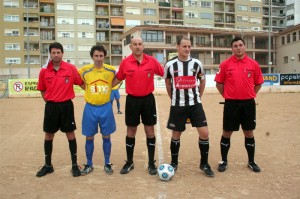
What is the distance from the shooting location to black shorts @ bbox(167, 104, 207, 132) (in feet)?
17.4

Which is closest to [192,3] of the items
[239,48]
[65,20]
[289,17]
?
[289,17]

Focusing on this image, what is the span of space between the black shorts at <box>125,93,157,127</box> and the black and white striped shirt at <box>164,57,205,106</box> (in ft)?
1.37

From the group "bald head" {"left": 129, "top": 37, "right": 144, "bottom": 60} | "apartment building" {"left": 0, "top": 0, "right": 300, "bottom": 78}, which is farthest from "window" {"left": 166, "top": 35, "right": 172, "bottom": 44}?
"bald head" {"left": 129, "top": 37, "right": 144, "bottom": 60}

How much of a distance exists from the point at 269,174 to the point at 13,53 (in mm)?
57947

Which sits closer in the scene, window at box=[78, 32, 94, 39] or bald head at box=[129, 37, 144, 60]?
bald head at box=[129, 37, 144, 60]

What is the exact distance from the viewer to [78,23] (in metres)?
59.1

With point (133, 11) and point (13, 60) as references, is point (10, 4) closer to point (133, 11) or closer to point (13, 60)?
point (13, 60)

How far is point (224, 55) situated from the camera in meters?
55.3

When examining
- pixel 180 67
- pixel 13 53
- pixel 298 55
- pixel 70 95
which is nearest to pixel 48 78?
pixel 70 95

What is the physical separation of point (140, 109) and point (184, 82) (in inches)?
34.4

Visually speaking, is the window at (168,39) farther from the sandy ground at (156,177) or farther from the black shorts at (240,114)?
the black shorts at (240,114)

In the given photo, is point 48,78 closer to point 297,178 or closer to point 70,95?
point 70,95

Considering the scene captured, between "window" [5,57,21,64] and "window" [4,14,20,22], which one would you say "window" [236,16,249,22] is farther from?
"window" [5,57,21,64]

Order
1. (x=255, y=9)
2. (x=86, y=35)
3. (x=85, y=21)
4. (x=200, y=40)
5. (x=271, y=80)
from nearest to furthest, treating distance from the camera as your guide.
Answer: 1. (x=271, y=80)
2. (x=200, y=40)
3. (x=85, y=21)
4. (x=86, y=35)
5. (x=255, y=9)
